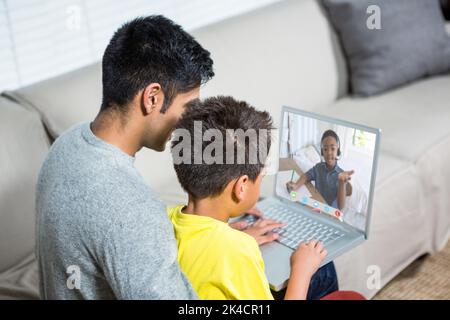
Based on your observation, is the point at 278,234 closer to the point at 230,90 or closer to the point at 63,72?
the point at 230,90

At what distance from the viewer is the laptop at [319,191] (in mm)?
1237

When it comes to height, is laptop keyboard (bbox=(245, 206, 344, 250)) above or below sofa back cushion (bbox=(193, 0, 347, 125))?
below

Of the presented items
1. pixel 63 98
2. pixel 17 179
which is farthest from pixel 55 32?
pixel 17 179

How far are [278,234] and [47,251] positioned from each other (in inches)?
20.6

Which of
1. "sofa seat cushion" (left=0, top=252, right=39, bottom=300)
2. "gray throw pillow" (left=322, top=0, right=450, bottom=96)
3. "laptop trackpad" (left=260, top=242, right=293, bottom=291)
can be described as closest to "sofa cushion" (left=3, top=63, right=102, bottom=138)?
"sofa seat cushion" (left=0, top=252, right=39, bottom=300)

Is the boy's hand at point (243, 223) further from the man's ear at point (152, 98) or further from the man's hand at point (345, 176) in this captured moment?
the man's ear at point (152, 98)

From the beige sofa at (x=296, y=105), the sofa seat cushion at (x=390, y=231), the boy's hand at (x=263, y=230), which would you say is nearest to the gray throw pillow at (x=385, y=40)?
the beige sofa at (x=296, y=105)

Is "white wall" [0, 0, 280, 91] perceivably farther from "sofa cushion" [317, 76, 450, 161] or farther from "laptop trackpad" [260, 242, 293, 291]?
"laptop trackpad" [260, 242, 293, 291]

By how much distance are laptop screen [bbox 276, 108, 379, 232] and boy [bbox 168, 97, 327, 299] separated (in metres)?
0.18

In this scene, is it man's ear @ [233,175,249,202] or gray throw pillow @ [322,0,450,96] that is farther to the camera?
gray throw pillow @ [322,0,450,96]

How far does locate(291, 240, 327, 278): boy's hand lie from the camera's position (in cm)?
112

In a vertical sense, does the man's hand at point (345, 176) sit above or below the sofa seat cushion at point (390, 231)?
above

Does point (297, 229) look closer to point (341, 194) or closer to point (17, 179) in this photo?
point (341, 194)
